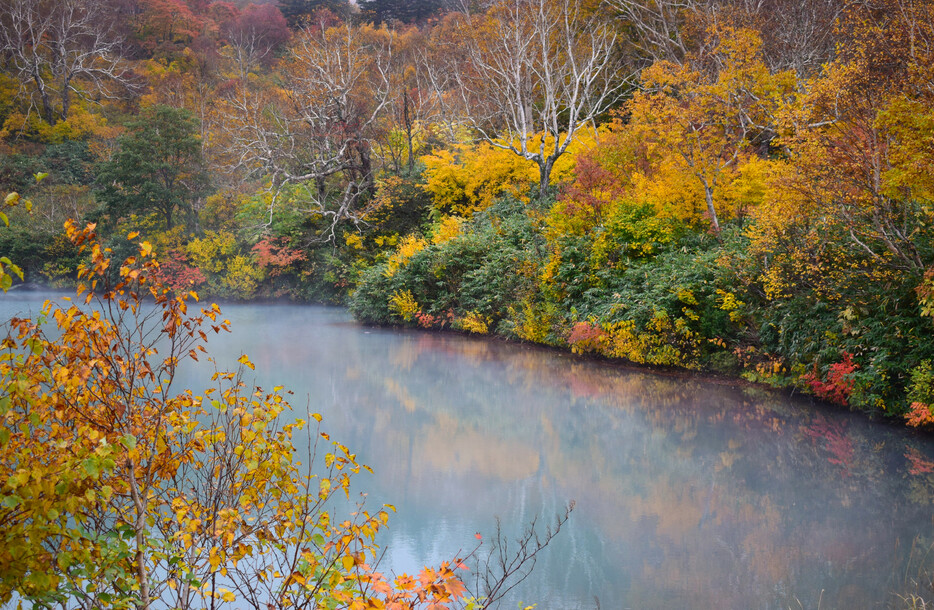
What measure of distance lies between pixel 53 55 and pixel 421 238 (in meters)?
27.1

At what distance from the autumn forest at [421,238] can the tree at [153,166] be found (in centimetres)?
10

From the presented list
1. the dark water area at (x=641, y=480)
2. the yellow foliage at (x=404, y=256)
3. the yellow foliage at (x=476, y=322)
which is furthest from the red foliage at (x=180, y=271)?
the yellow foliage at (x=476, y=322)

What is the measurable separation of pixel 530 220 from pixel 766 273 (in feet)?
23.3

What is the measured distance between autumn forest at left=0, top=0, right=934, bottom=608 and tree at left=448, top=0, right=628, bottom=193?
0.21 meters

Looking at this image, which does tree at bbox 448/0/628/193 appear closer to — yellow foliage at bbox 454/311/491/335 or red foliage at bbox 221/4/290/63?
yellow foliage at bbox 454/311/491/335

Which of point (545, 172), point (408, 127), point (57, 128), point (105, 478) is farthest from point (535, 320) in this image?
point (57, 128)

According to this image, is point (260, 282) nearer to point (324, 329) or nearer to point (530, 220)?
point (324, 329)

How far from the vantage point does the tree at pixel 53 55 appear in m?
29.9

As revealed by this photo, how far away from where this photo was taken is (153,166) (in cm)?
2300

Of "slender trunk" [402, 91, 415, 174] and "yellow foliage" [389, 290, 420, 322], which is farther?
"slender trunk" [402, 91, 415, 174]

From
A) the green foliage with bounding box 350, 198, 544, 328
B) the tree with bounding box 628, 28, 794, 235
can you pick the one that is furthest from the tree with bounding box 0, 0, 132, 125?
the tree with bounding box 628, 28, 794, 235

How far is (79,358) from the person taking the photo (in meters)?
2.31

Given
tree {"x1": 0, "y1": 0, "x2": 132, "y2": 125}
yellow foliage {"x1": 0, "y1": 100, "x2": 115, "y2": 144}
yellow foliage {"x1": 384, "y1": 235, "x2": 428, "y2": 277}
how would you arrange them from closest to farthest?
1. yellow foliage {"x1": 384, "y1": 235, "x2": 428, "y2": 277}
2. yellow foliage {"x1": 0, "y1": 100, "x2": 115, "y2": 144}
3. tree {"x1": 0, "y1": 0, "x2": 132, "y2": 125}

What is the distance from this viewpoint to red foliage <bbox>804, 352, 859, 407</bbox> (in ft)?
25.9
